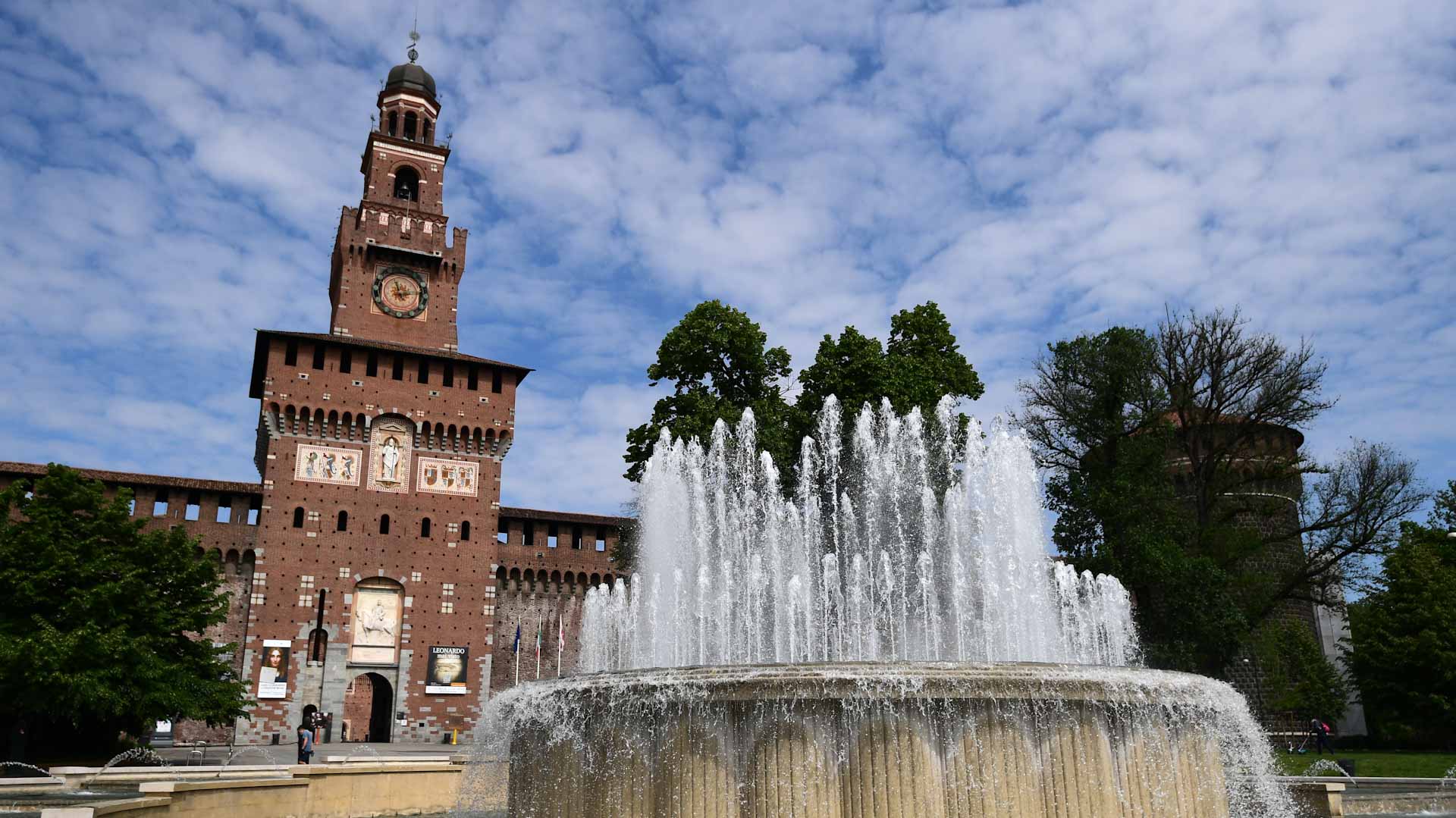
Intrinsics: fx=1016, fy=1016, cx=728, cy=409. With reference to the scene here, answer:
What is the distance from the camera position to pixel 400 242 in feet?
128

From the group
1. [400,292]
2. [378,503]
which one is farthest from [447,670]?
[400,292]

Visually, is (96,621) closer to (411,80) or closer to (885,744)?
(885,744)

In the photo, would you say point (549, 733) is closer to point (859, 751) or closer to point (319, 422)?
point (859, 751)

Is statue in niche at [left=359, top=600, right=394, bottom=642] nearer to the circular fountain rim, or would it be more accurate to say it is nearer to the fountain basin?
the fountain basin

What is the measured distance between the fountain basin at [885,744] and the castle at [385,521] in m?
27.3

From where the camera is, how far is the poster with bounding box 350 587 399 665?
33188 millimetres

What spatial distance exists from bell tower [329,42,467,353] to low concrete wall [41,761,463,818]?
26.3 m

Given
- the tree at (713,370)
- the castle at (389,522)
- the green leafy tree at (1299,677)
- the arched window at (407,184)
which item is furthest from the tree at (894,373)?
Result: the arched window at (407,184)

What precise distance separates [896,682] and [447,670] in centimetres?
2994

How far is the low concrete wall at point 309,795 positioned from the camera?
28.4 ft

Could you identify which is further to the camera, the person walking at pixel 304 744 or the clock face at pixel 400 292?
the clock face at pixel 400 292

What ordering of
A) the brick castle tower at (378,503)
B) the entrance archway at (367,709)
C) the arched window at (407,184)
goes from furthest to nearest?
the arched window at (407,184) → the entrance archway at (367,709) → the brick castle tower at (378,503)

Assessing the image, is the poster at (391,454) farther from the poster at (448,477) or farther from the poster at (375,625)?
the poster at (375,625)

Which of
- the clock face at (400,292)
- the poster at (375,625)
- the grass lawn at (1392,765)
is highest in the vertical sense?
the clock face at (400,292)
